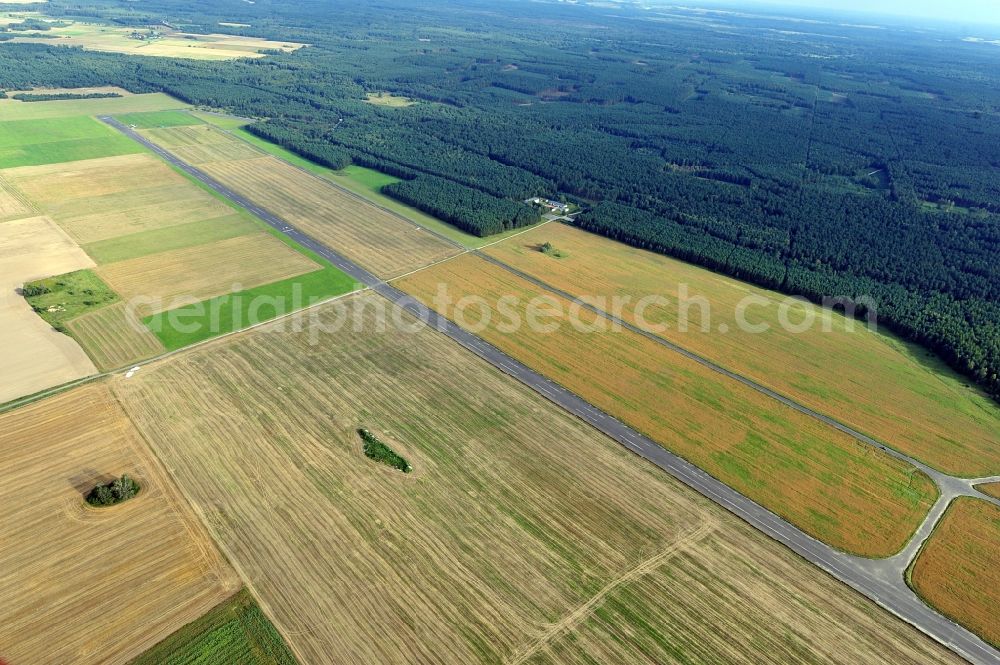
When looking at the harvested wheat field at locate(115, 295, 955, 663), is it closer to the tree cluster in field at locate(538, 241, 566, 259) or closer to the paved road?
the paved road

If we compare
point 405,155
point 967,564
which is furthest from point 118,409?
point 405,155

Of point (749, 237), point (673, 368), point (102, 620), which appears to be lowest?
point (102, 620)

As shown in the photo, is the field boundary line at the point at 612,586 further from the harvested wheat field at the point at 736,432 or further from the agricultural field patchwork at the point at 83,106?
the agricultural field patchwork at the point at 83,106

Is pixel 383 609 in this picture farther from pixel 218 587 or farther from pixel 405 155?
pixel 405 155

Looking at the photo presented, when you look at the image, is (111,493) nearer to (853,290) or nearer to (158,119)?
(853,290)

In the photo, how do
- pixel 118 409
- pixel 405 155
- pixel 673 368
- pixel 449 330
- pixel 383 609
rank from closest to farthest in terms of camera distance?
pixel 383 609 < pixel 118 409 < pixel 673 368 < pixel 449 330 < pixel 405 155

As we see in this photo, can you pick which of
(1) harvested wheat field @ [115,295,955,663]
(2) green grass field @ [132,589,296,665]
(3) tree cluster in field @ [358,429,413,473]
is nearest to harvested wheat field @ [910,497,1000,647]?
(1) harvested wheat field @ [115,295,955,663]

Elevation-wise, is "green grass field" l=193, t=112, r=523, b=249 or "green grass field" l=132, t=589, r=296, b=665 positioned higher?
"green grass field" l=193, t=112, r=523, b=249

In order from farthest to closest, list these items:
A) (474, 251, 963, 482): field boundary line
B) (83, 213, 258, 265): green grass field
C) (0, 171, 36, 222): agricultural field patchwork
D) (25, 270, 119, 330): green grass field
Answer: (0, 171, 36, 222): agricultural field patchwork < (83, 213, 258, 265): green grass field < (25, 270, 119, 330): green grass field < (474, 251, 963, 482): field boundary line
